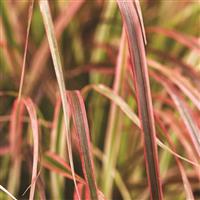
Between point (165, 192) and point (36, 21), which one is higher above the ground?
point (36, 21)

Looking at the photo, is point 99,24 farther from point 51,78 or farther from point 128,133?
point 128,133

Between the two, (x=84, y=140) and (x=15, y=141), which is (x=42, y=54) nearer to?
(x=15, y=141)

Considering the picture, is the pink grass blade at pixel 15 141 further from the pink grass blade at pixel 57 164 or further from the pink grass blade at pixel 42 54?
the pink grass blade at pixel 42 54

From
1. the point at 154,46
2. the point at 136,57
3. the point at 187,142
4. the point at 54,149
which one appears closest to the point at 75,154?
the point at 54,149

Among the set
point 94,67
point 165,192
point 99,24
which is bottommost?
point 165,192

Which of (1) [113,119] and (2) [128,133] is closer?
(1) [113,119]
